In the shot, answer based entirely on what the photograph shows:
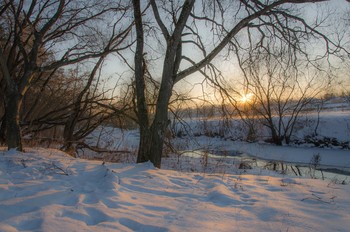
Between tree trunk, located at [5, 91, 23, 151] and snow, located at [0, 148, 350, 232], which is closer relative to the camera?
snow, located at [0, 148, 350, 232]

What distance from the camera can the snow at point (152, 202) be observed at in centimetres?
312

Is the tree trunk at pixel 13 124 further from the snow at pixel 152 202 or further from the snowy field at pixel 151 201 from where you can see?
the snow at pixel 152 202

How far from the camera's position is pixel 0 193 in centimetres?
380

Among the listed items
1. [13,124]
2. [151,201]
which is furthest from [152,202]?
[13,124]

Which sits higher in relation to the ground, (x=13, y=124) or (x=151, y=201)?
(x=13, y=124)

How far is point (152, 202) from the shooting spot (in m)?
3.98

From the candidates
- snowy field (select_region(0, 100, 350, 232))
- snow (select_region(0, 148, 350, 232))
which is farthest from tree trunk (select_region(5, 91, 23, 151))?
snow (select_region(0, 148, 350, 232))

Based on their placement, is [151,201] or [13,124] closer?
[151,201]

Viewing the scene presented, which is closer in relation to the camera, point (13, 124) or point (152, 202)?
point (152, 202)

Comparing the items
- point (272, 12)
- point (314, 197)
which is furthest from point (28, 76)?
point (314, 197)

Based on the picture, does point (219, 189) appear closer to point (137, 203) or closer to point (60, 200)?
point (137, 203)

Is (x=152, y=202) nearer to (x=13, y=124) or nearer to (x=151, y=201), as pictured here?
(x=151, y=201)

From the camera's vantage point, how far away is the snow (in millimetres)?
3119

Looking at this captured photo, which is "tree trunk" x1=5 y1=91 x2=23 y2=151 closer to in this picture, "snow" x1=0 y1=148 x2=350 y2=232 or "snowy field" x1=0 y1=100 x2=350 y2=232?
"snowy field" x1=0 y1=100 x2=350 y2=232
